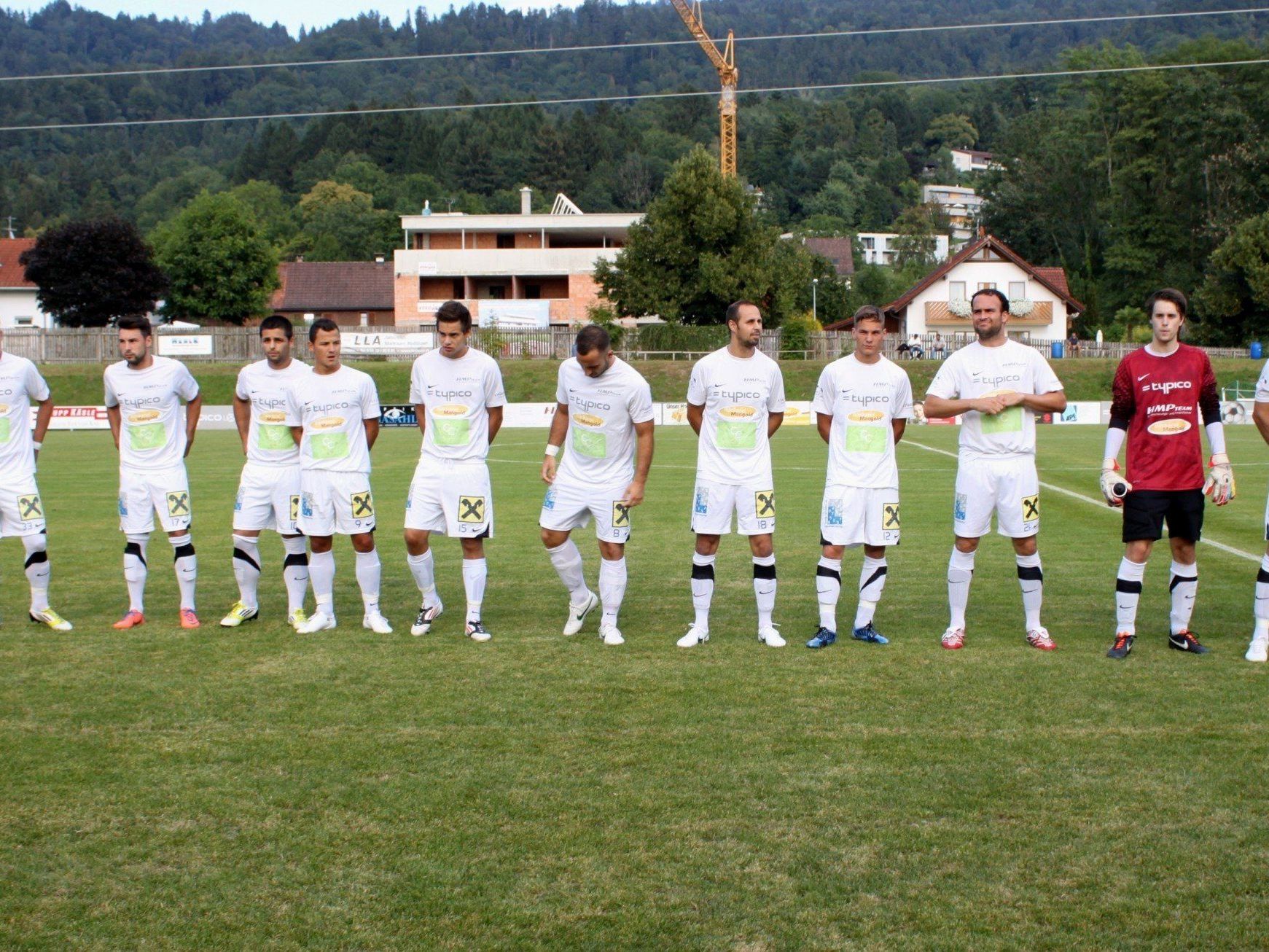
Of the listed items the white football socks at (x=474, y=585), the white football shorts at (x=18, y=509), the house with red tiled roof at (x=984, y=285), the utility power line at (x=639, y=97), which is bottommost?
the white football socks at (x=474, y=585)

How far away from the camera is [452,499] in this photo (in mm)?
8711

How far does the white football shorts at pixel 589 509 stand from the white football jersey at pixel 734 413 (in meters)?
0.63

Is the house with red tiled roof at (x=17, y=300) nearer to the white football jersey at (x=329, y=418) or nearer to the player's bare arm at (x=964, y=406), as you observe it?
the white football jersey at (x=329, y=418)

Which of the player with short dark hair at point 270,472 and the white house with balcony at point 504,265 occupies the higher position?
the white house with balcony at point 504,265

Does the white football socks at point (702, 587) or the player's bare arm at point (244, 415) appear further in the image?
the player's bare arm at point (244, 415)

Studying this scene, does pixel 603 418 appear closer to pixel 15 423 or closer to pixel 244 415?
pixel 244 415

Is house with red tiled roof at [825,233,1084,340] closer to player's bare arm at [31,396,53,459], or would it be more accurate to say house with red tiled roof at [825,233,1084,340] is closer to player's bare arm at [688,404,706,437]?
player's bare arm at [688,404,706,437]

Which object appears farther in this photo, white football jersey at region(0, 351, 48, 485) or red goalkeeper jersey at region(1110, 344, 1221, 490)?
white football jersey at region(0, 351, 48, 485)

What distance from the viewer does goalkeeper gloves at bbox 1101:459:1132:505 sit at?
311 inches

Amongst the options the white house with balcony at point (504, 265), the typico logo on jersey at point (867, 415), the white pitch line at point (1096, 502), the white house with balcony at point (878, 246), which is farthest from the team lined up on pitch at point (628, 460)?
the white house with balcony at point (878, 246)

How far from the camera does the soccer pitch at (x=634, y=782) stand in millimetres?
4320

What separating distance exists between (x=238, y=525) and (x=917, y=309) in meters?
66.4

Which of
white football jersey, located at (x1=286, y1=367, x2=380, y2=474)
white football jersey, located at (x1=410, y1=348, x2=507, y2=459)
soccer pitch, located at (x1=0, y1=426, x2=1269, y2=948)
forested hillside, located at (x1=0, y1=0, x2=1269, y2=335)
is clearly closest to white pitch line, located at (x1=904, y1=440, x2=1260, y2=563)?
soccer pitch, located at (x1=0, y1=426, x2=1269, y2=948)

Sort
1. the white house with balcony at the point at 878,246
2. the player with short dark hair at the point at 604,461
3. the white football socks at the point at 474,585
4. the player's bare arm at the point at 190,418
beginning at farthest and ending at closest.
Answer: the white house with balcony at the point at 878,246, the player's bare arm at the point at 190,418, the white football socks at the point at 474,585, the player with short dark hair at the point at 604,461
